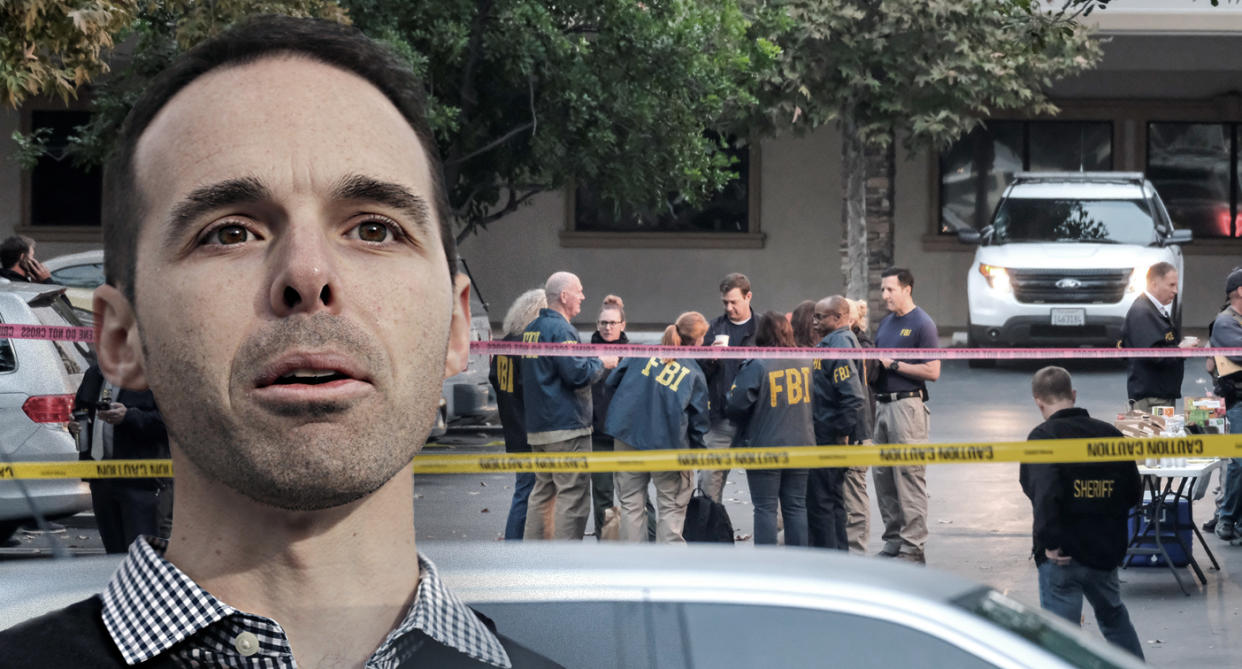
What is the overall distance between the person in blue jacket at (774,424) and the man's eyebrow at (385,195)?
279 inches

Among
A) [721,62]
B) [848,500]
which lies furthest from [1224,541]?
[721,62]

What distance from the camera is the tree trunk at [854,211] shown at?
20.4 m

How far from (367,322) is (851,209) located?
19.9 m

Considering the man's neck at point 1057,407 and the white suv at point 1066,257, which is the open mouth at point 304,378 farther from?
the white suv at point 1066,257

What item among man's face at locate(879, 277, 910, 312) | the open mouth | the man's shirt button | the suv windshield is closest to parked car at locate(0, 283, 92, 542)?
man's face at locate(879, 277, 910, 312)

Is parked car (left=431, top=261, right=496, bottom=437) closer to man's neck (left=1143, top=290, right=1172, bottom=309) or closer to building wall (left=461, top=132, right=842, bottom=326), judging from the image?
man's neck (left=1143, top=290, right=1172, bottom=309)

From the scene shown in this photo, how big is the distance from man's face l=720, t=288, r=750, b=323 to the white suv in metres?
8.92

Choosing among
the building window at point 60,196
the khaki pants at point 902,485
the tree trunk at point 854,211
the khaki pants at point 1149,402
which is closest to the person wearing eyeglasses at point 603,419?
the khaki pants at point 902,485

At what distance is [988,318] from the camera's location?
17906 mm

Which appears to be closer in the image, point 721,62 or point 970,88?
point 721,62

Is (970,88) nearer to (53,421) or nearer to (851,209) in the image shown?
(851,209)

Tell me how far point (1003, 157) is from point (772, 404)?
1707cm

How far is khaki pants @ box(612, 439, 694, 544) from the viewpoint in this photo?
26.3ft

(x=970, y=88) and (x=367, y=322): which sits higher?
(x=970, y=88)
